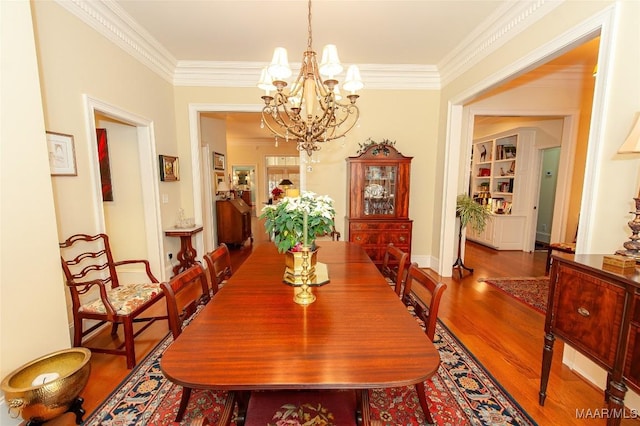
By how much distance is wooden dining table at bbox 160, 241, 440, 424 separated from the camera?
88 cm

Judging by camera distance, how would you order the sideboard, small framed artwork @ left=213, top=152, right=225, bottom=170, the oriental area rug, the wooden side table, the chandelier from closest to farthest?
the sideboard < the oriental area rug < the chandelier < the wooden side table < small framed artwork @ left=213, top=152, right=225, bottom=170

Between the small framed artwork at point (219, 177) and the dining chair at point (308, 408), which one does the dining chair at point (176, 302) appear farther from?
the small framed artwork at point (219, 177)

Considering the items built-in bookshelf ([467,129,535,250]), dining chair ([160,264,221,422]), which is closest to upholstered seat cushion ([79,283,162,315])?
dining chair ([160,264,221,422])

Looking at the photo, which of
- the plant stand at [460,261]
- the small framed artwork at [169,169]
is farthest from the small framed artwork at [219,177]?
the plant stand at [460,261]

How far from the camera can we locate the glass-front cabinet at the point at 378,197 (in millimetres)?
3697

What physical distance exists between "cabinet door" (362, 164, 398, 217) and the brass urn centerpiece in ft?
7.33

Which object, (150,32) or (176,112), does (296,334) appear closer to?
(150,32)

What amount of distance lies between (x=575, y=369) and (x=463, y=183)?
2881mm

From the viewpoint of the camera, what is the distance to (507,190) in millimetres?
5574

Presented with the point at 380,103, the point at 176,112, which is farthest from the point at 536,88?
the point at 176,112

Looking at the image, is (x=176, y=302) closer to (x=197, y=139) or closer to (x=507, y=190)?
(x=197, y=139)

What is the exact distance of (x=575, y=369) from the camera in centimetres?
195

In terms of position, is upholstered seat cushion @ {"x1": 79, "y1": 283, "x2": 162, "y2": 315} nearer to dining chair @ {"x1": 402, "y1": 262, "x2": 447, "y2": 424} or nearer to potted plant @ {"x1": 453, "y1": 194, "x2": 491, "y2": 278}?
dining chair @ {"x1": 402, "y1": 262, "x2": 447, "y2": 424}

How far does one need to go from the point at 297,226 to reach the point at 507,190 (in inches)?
225
